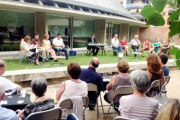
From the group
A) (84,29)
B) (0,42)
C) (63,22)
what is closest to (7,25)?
(0,42)

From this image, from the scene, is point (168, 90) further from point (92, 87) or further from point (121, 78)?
point (92, 87)

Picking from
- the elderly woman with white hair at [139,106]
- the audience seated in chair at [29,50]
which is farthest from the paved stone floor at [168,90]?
the audience seated in chair at [29,50]

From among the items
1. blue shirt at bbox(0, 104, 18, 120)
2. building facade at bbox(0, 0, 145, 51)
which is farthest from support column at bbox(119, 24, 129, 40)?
blue shirt at bbox(0, 104, 18, 120)

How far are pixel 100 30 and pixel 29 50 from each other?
9131 millimetres

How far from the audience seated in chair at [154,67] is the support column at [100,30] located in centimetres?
1299

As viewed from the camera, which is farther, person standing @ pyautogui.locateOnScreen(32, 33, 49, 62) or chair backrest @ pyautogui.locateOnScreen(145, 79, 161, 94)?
person standing @ pyautogui.locateOnScreen(32, 33, 49, 62)

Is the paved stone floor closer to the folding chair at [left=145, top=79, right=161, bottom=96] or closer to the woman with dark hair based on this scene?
the folding chair at [left=145, top=79, right=161, bottom=96]

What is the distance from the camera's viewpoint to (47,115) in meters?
2.58

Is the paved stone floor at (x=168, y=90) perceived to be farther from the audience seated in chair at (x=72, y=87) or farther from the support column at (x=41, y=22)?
the support column at (x=41, y=22)

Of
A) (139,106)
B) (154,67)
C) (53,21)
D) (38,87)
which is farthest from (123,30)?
(38,87)

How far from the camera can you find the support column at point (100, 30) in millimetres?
17281

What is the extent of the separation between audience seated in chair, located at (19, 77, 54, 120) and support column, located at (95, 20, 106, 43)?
48.0 ft

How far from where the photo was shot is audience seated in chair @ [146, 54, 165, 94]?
4352 millimetres

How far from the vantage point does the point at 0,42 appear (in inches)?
434
